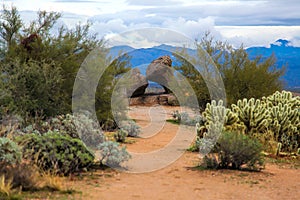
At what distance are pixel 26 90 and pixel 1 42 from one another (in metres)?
3.33

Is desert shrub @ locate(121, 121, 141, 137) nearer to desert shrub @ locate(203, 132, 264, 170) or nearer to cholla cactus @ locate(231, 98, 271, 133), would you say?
cholla cactus @ locate(231, 98, 271, 133)

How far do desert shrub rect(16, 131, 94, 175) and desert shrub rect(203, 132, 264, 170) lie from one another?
9.04 feet

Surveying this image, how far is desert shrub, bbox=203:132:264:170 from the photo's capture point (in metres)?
10.4

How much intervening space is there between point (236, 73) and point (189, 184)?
1464 cm

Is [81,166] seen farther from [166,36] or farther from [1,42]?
[1,42]

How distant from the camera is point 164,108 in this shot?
30.8 m

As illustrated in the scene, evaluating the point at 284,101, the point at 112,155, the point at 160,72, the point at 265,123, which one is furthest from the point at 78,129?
the point at 160,72

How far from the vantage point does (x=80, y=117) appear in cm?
1388

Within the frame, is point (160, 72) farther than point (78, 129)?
Yes

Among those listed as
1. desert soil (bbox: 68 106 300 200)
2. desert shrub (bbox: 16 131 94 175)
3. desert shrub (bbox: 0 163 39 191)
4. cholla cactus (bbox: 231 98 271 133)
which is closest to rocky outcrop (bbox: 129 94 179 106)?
cholla cactus (bbox: 231 98 271 133)

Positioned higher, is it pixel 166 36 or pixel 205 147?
pixel 166 36

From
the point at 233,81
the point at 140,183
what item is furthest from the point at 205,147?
the point at 233,81

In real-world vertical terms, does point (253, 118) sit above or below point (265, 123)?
above

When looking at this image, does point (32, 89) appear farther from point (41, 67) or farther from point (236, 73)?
point (236, 73)
